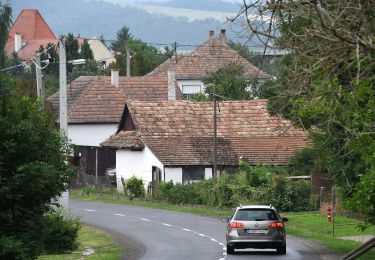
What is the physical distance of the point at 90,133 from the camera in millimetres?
78125

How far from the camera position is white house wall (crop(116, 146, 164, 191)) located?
214 ft

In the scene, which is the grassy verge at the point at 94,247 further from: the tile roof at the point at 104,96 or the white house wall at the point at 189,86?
the white house wall at the point at 189,86

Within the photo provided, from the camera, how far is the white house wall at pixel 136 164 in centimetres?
6531

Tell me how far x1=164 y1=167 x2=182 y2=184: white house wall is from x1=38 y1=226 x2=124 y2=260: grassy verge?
54.2 feet

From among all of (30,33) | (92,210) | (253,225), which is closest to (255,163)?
(92,210)

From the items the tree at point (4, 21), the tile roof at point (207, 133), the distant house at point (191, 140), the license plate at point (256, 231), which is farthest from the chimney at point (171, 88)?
the tree at point (4, 21)

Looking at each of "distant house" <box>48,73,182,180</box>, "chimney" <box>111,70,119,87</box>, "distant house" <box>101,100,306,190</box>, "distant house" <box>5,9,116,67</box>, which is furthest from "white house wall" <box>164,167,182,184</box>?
"distant house" <box>5,9,116,67</box>

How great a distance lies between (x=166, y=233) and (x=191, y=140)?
2406 centimetres

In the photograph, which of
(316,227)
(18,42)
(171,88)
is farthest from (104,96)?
(18,42)

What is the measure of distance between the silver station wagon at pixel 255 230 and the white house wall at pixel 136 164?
97.7 ft

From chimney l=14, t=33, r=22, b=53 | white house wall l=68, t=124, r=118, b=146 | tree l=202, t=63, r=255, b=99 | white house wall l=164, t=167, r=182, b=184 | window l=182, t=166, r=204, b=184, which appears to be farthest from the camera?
chimney l=14, t=33, r=22, b=53

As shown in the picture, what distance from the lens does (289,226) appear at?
4694cm

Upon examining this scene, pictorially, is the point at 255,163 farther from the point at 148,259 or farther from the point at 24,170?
the point at 24,170

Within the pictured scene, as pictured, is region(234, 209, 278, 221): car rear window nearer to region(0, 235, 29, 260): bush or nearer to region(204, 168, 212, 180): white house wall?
region(0, 235, 29, 260): bush
